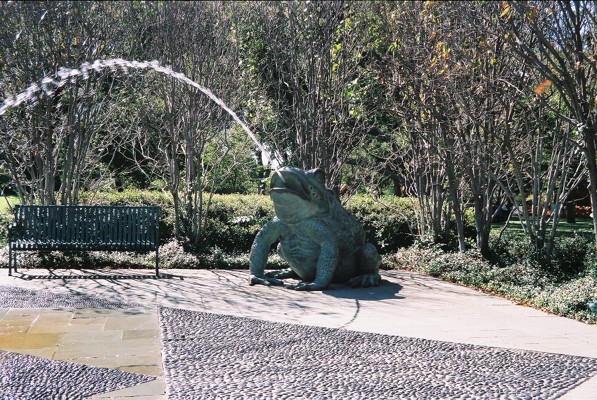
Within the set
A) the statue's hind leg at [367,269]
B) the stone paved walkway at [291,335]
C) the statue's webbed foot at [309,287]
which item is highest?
the statue's hind leg at [367,269]

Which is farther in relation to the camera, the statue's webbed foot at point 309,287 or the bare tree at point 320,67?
the bare tree at point 320,67

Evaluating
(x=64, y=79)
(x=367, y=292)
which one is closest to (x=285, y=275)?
(x=367, y=292)

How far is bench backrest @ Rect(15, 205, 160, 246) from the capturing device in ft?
36.2

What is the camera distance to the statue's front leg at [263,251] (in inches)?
388

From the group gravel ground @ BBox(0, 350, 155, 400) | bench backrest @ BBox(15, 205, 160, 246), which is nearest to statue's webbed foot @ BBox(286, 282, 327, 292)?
bench backrest @ BBox(15, 205, 160, 246)

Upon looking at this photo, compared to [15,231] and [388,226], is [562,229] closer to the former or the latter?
[388,226]

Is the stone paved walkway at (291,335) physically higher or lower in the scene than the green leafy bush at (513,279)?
lower

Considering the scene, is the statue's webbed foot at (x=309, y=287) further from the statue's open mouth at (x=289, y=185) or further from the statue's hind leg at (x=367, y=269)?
the statue's open mouth at (x=289, y=185)

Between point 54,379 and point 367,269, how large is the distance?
218 inches

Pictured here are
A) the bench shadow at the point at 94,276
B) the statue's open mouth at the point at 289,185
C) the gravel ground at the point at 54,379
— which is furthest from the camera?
the bench shadow at the point at 94,276

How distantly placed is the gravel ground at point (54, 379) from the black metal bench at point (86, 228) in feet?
16.9

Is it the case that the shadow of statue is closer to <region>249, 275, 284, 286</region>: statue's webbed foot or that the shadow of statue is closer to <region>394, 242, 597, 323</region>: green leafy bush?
<region>249, 275, 284, 286</region>: statue's webbed foot

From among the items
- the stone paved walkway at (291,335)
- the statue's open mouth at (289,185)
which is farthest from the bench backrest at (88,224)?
the statue's open mouth at (289,185)

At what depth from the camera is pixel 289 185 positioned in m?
9.45
